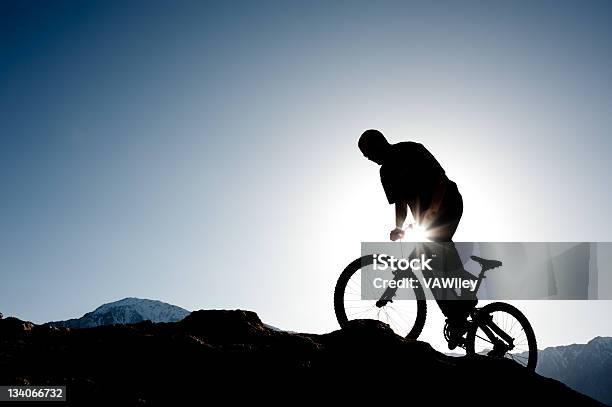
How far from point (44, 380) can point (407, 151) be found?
20.0ft

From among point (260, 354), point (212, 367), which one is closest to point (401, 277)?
point (260, 354)

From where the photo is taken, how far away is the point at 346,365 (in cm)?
514

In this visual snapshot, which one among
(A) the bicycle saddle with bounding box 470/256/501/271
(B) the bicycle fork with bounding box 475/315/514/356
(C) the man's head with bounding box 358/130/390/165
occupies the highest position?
(C) the man's head with bounding box 358/130/390/165

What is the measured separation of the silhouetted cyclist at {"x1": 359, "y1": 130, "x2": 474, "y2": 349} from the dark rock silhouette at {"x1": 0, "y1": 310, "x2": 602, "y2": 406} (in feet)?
3.78

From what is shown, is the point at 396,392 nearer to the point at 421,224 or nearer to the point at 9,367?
the point at 421,224

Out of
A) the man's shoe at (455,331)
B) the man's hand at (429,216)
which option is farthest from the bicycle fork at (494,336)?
the man's hand at (429,216)

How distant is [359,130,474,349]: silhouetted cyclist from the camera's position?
23.8ft

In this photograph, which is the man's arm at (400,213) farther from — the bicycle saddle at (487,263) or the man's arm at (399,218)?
the bicycle saddle at (487,263)

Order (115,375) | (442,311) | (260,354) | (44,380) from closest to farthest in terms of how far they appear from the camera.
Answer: (44,380) < (115,375) < (260,354) < (442,311)

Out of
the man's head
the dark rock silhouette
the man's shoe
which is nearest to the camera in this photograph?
the dark rock silhouette

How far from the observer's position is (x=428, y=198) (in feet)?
24.0

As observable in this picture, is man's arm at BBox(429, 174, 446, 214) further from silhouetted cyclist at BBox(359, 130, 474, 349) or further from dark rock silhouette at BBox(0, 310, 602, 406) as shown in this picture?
dark rock silhouette at BBox(0, 310, 602, 406)

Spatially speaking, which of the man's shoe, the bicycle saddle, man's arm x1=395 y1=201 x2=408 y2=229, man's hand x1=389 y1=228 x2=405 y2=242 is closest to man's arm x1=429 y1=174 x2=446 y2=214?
man's arm x1=395 y1=201 x2=408 y2=229

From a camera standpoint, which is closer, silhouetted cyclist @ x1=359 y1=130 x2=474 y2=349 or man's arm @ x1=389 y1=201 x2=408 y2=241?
silhouetted cyclist @ x1=359 y1=130 x2=474 y2=349
